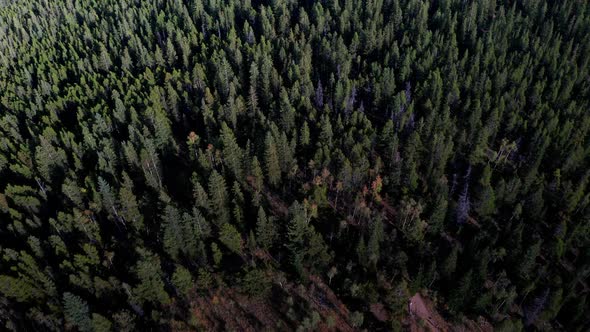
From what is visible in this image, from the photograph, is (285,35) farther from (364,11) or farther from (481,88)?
(481,88)

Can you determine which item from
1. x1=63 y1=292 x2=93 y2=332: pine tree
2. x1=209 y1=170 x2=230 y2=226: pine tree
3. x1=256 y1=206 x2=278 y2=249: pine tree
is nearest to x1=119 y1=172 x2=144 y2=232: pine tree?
x1=209 y1=170 x2=230 y2=226: pine tree

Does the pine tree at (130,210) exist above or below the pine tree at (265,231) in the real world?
above

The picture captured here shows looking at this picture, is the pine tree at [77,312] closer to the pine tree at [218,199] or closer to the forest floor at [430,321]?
the pine tree at [218,199]

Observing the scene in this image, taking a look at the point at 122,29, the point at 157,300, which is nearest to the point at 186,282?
the point at 157,300

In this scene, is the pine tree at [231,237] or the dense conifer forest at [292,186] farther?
the pine tree at [231,237]

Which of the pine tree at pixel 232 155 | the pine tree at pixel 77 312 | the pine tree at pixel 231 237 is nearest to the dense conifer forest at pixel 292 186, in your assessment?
the pine tree at pixel 231 237

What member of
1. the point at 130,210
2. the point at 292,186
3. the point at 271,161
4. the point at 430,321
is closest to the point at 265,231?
the point at 271,161

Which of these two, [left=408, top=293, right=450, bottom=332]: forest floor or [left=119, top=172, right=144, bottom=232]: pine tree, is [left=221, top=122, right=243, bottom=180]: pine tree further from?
[left=408, top=293, right=450, bottom=332]: forest floor

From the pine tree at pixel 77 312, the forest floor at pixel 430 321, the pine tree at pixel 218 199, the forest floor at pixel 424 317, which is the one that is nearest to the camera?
the pine tree at pixel 77 312
